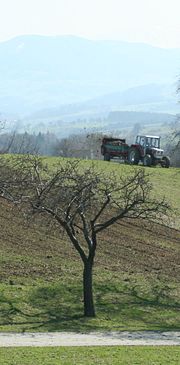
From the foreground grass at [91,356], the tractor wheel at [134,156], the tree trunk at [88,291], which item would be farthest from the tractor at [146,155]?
the foreground grass at [91,356]

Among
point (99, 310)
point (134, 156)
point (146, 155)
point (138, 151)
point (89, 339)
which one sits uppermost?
point (138, 151)

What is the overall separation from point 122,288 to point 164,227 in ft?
37.4

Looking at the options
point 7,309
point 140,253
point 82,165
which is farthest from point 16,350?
point 82,165

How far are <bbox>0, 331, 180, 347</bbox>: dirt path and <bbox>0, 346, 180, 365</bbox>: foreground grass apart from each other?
2.55 ft

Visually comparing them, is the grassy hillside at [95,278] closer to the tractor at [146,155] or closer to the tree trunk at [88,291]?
the tree trunk at [88,291]

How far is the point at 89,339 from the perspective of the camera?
17.8m

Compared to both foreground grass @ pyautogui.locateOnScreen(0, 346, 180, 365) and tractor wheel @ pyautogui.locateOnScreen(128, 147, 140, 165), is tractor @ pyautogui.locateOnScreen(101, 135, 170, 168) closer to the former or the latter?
tractor wheel @ pyautogui.locateOnScreen(128, 147, 140, 165)

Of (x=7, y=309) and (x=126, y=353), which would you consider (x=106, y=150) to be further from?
(x=126, y=353)

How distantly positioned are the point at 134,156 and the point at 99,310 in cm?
3515

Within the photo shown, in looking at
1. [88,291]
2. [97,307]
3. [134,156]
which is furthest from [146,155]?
[88,291]

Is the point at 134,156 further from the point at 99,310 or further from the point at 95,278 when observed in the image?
the point at 99,310

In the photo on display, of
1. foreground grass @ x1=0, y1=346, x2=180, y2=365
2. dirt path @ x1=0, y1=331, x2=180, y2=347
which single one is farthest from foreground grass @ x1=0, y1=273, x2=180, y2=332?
foreground grass @ x1=0, y1=346, x2=180, y2=365

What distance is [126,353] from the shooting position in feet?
52.0

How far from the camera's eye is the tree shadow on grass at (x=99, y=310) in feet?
64.8
